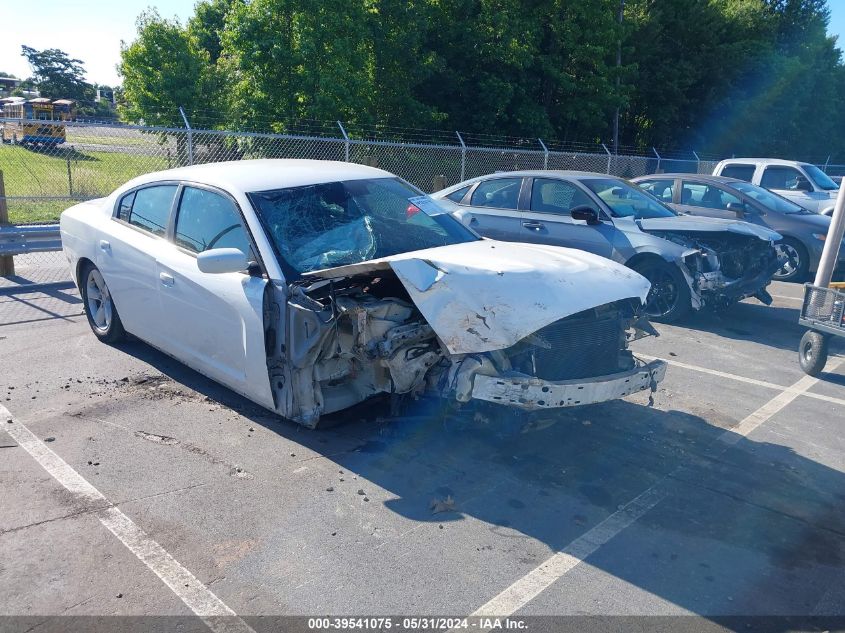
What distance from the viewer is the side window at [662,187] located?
37.4ft

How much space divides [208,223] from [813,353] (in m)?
5.50

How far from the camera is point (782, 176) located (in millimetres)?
14742

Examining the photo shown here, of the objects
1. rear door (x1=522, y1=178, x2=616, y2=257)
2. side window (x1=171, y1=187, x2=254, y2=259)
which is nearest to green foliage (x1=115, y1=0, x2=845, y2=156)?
rear door (x1=522, y1=178, x2=616, y2=257)

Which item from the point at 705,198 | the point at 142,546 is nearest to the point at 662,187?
the point at 705,198

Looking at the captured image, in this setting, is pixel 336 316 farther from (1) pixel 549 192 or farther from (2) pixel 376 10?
(2) pixel 376 10

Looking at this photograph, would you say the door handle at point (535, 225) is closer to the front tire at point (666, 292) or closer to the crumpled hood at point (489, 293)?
the front tire at point (666, 292)

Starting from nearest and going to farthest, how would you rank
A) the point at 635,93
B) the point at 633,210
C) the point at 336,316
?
1. the point at 336,316
2. the point at 633,210
3. the point at 635,93

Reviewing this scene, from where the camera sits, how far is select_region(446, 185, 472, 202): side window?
33.3 feet

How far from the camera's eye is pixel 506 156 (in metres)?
18.2

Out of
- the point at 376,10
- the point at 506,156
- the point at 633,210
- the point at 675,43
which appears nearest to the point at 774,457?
the point at 633,210

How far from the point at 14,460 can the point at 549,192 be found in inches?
266

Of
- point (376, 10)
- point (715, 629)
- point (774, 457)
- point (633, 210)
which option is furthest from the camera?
point (376, 10)

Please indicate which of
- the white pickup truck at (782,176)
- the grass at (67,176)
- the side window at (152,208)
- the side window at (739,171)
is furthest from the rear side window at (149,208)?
the side window at (739,171)

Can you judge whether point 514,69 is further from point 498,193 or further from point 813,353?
point 813,353
